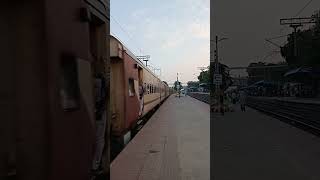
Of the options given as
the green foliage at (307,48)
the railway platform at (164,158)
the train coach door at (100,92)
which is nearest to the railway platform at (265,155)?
the railway platform at (164,158)

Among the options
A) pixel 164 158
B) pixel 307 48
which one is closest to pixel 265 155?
pixel 164 158

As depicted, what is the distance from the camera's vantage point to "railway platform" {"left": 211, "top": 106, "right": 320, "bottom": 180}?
9469 millimetres

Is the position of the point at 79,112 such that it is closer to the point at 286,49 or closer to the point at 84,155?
the point at 84,155

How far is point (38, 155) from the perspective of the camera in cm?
349

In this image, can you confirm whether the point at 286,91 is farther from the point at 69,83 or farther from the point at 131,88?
the point at 69,83

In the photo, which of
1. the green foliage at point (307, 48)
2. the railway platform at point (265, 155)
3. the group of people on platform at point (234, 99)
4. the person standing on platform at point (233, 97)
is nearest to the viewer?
the railway platform at point (265, 155)

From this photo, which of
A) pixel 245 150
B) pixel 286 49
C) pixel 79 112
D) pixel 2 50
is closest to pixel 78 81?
pixel 79 112

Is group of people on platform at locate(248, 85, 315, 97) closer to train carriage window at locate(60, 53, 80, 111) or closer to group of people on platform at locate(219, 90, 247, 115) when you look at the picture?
group of people on platform at locate(219, 90, 247, 115)

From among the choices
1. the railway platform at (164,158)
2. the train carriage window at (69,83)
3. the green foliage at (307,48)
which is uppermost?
the green foliage at (307,48)

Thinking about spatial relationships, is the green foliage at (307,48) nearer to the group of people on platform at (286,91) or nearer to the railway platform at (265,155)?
the group of people on platform at (286,91)

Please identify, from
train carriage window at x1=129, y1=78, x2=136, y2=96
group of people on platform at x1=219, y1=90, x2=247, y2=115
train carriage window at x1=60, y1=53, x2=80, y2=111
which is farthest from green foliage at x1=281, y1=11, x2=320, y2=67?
train carriage window at x1=60, y1=53, x2=80, y2=111

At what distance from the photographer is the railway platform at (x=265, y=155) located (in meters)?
9.47

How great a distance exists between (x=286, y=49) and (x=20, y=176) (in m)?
74.8

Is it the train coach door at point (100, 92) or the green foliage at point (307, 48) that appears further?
the green foliage at point (307, 48)
